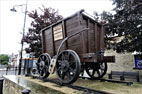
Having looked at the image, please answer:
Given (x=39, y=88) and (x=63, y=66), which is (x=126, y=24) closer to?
(x=63, y=66)

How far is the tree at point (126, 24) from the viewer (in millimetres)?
5477

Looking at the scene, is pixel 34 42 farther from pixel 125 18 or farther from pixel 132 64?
pixel 132 64

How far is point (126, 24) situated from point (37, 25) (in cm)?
682

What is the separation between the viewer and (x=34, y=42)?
30.1ft

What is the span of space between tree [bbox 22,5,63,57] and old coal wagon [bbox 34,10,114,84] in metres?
3.64

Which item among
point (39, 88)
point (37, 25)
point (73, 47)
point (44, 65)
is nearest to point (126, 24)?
point (73, 47)

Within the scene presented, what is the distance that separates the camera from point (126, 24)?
5.89 meters

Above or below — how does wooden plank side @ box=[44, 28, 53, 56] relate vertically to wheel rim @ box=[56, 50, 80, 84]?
above

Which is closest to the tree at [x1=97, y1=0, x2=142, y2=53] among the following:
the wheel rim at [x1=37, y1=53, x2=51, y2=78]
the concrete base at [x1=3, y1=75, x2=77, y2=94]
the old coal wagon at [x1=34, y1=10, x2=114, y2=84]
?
the old coal wagon at [x1=34, y1=10, x2=114, y2=84]

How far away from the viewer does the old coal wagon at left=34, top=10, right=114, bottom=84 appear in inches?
144

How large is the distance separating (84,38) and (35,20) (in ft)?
22.8

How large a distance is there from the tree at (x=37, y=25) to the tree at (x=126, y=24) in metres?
4.64

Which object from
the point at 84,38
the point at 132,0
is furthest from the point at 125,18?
the point at 84,38

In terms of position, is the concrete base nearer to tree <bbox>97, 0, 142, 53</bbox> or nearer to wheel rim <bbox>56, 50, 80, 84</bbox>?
wheel rim <bbox>56, 50, 80, 84</bbox>
